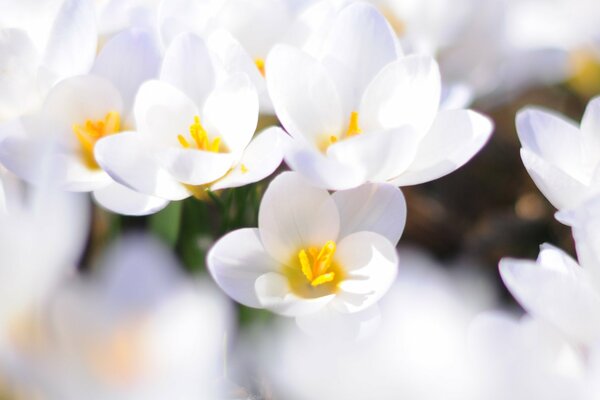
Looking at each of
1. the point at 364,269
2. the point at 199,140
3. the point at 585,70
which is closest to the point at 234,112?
the point at 199,140

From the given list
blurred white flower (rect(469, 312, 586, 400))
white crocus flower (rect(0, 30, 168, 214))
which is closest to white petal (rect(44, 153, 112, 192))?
white crocus flower (rect(0, 30, 168, 214))

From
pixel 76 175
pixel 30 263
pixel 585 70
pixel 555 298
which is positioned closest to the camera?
pixel 30 263

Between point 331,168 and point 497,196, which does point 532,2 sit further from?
point 331,168

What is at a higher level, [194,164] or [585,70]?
[194,164]

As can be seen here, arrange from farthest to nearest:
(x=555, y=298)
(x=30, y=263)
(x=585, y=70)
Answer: (x=585, y=70), (x=555, y=298), (x=30, y=263)

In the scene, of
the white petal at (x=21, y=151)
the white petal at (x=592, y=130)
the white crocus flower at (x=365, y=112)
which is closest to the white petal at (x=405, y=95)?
the white crocus flower at (x=365, y=112)

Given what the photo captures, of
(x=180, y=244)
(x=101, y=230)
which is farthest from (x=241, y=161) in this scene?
(x=101, y=230)

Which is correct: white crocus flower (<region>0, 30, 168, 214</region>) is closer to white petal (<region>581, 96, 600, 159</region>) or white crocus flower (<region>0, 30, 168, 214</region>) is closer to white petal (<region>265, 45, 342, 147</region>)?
white petal (<region>265, 45, 342, 147</region>)

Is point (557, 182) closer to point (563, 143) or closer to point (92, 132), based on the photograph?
point (563, 143)
